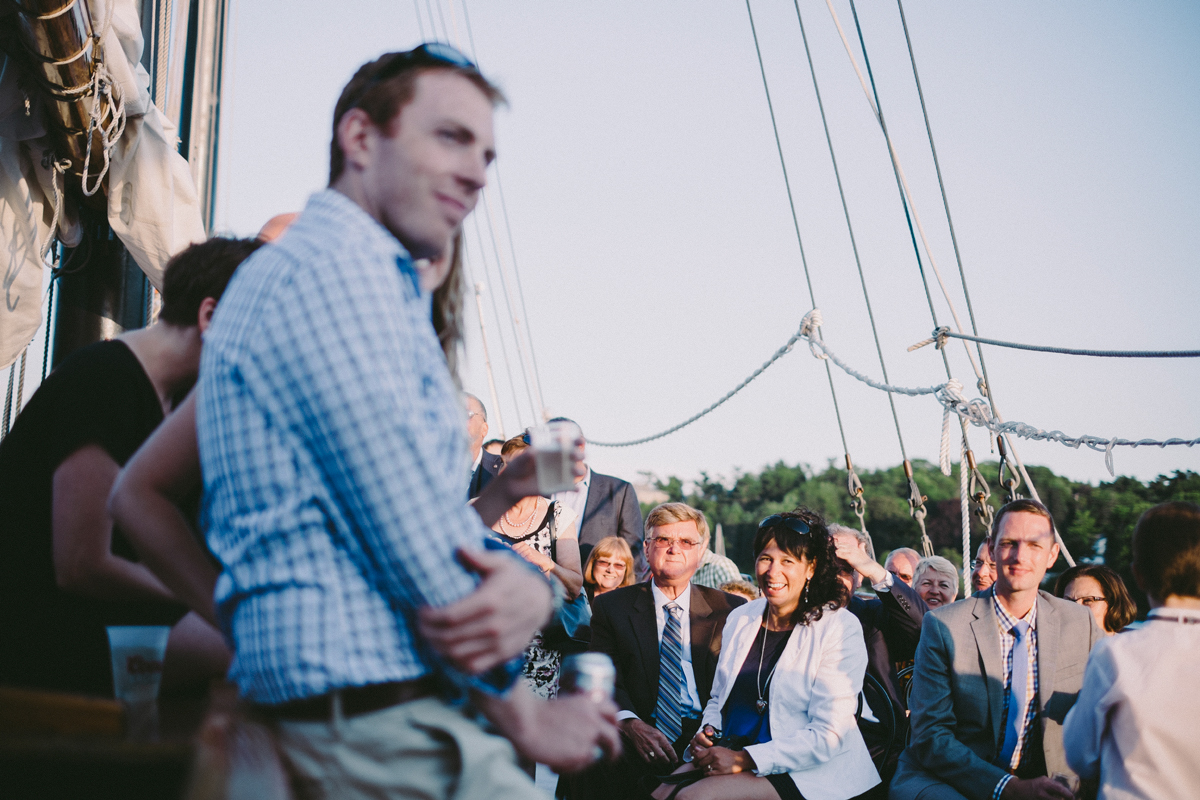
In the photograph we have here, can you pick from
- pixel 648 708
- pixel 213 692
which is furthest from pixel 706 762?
pixel 213 692

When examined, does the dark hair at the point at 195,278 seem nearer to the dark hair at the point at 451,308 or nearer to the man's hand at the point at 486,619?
the dark hair at the point at 451,308

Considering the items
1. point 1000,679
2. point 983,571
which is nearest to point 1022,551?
point 1000,679

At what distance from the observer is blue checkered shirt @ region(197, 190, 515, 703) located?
72 centimetres

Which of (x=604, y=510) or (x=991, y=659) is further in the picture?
(x=604, y=510)

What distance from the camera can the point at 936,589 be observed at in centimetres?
470

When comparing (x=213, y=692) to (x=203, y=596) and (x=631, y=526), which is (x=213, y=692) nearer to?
(x=203, y=596)

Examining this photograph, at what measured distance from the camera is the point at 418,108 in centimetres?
88

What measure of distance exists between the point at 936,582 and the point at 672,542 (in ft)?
6.07

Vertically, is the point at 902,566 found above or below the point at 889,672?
below

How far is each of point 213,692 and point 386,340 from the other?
59cm

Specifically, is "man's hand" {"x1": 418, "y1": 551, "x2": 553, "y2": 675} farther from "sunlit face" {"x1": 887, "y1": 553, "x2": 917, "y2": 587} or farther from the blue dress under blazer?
"sunlit face" {"x1": 887, "y1": 553, "x2": 917, "y2": 587}

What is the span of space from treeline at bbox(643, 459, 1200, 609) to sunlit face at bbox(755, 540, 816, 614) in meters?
23.3

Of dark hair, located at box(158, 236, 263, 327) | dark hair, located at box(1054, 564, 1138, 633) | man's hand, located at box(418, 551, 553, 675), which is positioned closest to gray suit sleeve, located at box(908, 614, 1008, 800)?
dark hair, located at box(1054, 564, 1138, 633)

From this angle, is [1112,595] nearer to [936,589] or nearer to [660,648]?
[936,589]
